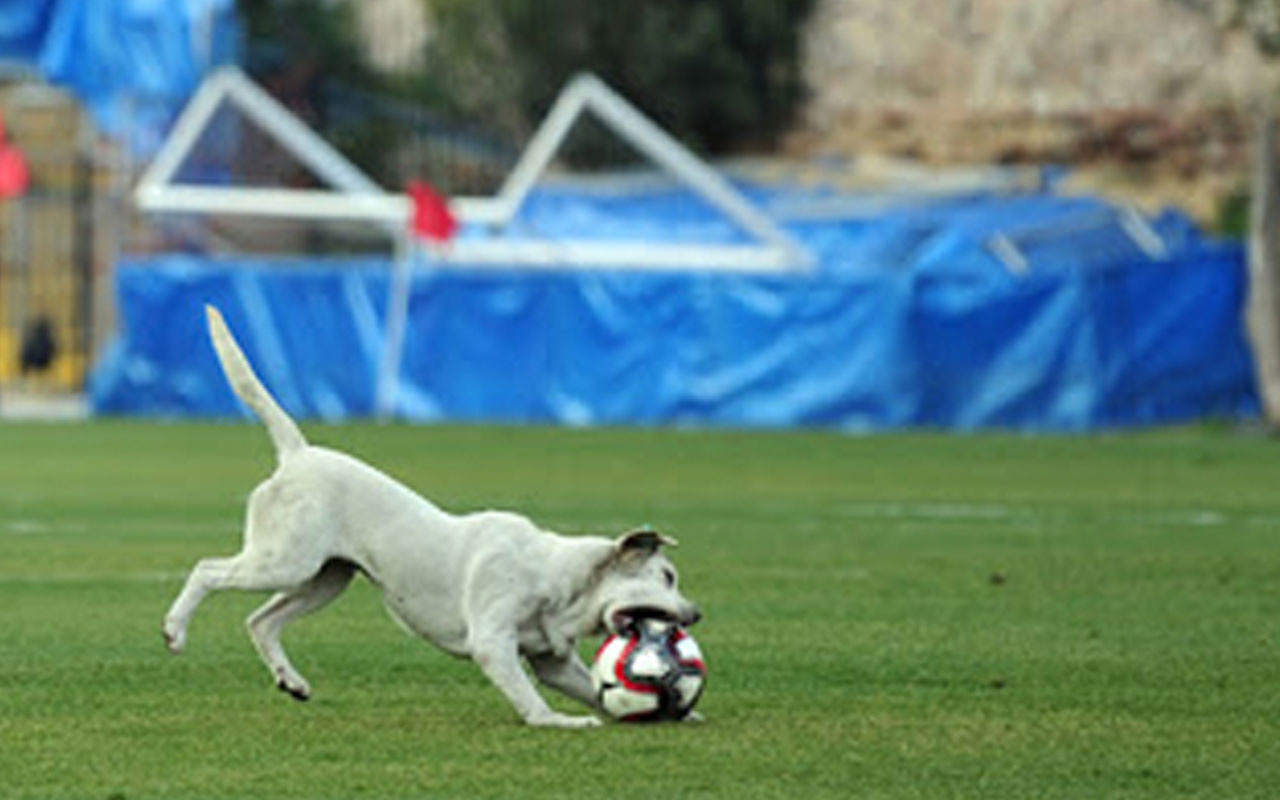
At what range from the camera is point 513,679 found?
1200cm

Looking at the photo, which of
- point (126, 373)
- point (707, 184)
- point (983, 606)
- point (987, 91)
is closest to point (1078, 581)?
point (983, 606)

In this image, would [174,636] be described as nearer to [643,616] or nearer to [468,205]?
[643,616]

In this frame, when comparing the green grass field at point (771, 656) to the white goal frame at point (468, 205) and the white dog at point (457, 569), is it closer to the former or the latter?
the white dog at point (457, 569)

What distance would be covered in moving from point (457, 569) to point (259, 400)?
972 mm

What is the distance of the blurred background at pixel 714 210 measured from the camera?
41.0 meters

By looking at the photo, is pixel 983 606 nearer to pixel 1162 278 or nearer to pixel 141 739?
pixel 141 739

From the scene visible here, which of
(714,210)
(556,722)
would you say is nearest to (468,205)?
(714,210)

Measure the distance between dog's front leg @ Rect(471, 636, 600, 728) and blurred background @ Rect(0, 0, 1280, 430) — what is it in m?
27.5

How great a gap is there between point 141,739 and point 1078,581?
26.6 feet

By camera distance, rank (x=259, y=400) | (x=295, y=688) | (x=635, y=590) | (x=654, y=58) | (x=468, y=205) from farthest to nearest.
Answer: (x=654, y=58) → (x=468, y=205) → (x=295, y=688) → (x=259, y=400) → (x=635, y=590)

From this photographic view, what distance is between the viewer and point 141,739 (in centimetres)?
1179

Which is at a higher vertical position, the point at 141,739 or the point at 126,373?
the point at 141,739

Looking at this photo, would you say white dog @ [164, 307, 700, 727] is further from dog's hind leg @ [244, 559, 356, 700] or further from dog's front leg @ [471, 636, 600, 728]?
dog's hind leg @ [244, 559, 356, 700]

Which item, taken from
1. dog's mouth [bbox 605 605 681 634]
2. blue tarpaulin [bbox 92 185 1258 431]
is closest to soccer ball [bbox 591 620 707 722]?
dog's mouth [bbox 605 605 681 634]
